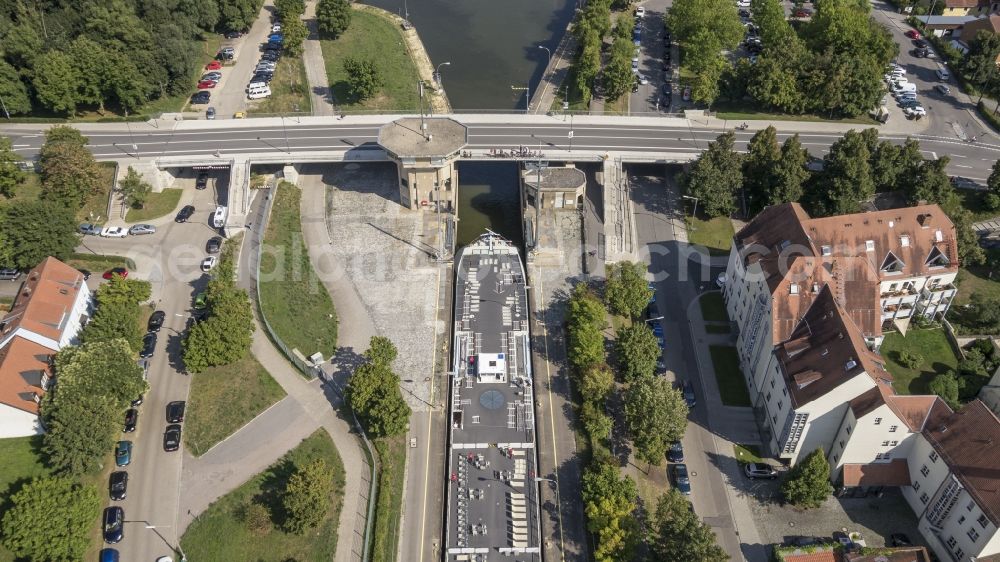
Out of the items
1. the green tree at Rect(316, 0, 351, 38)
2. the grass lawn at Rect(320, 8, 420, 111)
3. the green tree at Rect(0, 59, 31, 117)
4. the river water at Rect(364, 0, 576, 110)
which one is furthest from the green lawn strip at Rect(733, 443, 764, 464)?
the green tree at Rect(0, 59, 31, 117)

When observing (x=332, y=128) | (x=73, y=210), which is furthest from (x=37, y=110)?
(x=332, y=128)

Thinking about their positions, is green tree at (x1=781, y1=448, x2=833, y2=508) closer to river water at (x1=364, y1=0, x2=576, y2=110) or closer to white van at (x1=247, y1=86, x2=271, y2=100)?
river water at (x1=364, y1=0, x2=576, y2=110)

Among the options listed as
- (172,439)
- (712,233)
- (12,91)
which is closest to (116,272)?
(172,439)

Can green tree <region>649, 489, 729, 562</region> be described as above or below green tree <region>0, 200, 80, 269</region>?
below

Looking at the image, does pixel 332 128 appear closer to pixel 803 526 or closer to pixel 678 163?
pixel 678 163

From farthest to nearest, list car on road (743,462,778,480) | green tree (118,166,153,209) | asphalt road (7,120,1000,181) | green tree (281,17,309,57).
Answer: green tree (281,17,309,57)
asphalt road (7,120,1000,181)
green tree (118,166,153,209)
car on road (743,462,778,480)

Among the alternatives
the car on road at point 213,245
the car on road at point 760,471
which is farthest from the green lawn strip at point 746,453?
the car on road at point 213,245

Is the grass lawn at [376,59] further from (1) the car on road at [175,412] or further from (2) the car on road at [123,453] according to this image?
(2) the car on road at [123,453]
